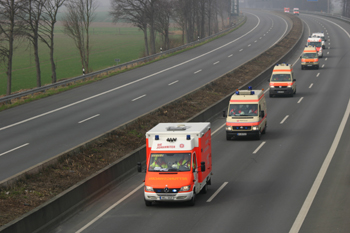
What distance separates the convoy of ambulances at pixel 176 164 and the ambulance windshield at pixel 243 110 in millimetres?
9992

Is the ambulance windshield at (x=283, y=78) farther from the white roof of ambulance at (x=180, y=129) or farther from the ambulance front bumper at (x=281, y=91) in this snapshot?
the white roof of ambulance at (x=180, y=129)

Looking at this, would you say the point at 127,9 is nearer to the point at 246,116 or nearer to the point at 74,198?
the point at 246,116

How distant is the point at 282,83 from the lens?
4081 centimetres

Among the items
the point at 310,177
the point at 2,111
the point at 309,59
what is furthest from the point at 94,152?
the point at 309,59

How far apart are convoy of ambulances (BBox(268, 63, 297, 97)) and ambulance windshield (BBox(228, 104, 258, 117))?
13.3m

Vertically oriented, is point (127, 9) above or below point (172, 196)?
above

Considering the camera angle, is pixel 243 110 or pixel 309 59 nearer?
pixel 243 110

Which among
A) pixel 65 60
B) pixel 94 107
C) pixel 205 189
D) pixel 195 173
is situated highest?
pixel 195 173

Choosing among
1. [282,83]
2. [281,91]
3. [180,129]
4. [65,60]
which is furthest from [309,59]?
[65,60]

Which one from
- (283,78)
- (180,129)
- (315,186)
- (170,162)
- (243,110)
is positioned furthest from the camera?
(283,78)

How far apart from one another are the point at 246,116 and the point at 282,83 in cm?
1429

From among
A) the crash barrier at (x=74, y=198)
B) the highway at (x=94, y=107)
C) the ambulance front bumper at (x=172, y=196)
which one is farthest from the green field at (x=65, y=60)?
the ambulance front bumper at (x=172, y=196)

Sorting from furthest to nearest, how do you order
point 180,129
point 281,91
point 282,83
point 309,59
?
point 309,59 < point 282,83 < point 281,91 < point 180,129

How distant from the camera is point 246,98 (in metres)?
28.4
